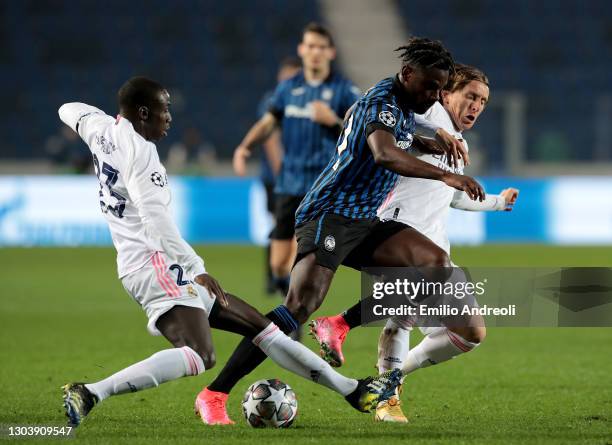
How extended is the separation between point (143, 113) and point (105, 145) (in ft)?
0.76

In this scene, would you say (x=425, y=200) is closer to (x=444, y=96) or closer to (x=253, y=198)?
(x=444, y=96)

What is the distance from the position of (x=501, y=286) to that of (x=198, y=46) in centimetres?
2204

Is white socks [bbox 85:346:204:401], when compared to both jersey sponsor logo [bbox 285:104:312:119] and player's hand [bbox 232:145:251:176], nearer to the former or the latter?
player's hand [bbox 232:145:251:176]

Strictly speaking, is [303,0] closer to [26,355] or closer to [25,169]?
[25,169]

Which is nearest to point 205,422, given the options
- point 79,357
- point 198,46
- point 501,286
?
point 501,286

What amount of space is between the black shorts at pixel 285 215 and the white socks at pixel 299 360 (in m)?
3.35

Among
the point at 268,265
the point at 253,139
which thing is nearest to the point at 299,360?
the point at 253,139

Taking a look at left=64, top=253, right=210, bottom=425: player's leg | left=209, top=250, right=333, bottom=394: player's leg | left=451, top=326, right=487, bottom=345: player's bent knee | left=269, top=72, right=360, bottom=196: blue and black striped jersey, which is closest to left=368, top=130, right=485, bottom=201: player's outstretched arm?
left=209, top=250, right=333, bottom=394: player's leg

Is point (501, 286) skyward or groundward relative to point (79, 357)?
skyward

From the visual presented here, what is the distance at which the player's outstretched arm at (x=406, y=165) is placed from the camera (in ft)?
16.5

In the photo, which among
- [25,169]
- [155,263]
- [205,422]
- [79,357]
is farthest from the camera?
[25,169]

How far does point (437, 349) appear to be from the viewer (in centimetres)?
597

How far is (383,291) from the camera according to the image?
577 cm

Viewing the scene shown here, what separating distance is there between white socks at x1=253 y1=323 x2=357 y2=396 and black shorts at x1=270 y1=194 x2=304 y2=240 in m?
3.35
